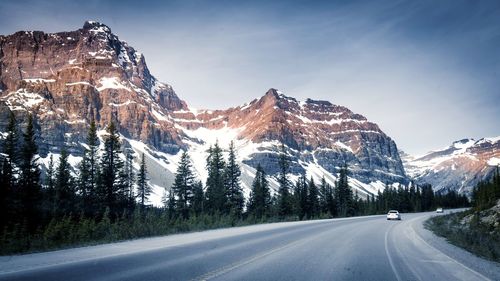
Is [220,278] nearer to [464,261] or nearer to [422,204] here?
[464,261]

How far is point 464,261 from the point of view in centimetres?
1304

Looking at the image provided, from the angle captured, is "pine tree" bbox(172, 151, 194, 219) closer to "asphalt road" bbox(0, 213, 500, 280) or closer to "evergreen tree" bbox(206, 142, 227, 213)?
"evergreen tree" bbox(206, 142, 227, 213)

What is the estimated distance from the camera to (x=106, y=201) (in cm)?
4966

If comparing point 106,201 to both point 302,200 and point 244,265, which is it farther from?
point 244,265

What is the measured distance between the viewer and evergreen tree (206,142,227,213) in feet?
186

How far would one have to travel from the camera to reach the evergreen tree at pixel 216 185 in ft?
186

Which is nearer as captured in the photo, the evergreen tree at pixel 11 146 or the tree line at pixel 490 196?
the tree line at pixel 490 196

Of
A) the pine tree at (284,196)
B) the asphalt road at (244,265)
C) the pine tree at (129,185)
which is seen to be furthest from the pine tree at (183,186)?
the asphalt road at (244,265)

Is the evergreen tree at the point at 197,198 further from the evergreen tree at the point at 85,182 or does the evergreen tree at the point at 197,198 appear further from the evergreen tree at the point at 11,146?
the evergreen tree at the point at 11,146

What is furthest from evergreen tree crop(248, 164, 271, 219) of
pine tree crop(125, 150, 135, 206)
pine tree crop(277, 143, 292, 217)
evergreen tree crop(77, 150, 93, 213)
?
evergreen tree crop(77, 150, 93, 213)

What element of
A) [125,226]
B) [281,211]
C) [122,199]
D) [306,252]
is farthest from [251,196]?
[306,252]

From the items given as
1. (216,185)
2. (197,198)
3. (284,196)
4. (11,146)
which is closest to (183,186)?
(197,198)

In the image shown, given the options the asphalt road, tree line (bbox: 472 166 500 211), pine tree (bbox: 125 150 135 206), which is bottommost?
the asphalt road

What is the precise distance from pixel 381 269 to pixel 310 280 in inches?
113
